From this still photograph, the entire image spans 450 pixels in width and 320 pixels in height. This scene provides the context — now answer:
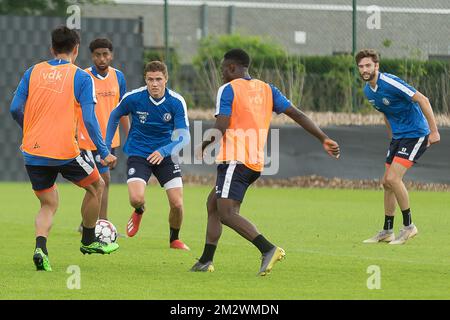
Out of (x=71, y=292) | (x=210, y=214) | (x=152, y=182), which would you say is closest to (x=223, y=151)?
(x=210, y=214)

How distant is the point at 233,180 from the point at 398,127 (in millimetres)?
4043

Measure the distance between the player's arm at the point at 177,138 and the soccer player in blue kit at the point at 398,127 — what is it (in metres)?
2.22

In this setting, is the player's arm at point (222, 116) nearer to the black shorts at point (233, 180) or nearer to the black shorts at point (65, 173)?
the black shorts at point (233, 180)

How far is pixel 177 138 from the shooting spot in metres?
13.0

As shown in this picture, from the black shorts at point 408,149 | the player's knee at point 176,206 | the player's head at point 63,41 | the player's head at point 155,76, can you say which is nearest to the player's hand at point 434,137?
the black shorts at point 408,149

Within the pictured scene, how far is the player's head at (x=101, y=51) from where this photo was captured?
14.6 metres

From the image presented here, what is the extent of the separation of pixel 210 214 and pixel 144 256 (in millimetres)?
1550

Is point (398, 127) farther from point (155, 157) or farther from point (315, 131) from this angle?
point (315, 131)

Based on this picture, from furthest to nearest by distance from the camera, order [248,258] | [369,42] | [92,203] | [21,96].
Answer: [369,42] → [248,258] → [92,203] → [21,96]

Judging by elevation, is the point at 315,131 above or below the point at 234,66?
below

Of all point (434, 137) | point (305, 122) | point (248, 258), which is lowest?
point (248, 258)

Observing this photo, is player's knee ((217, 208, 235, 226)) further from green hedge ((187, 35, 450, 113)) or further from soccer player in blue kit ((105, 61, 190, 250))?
green hedge ((187, 35, 450, 113))

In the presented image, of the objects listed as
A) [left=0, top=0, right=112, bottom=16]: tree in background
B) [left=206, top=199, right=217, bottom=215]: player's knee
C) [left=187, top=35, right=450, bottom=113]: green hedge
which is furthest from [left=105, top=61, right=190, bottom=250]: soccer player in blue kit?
[left=0, top=0, right=112, bottom=16]: tree in background

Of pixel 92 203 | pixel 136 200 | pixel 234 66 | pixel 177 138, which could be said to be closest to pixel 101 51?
pixel 177 138
